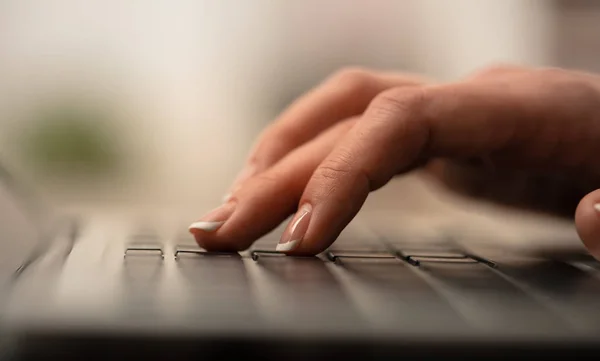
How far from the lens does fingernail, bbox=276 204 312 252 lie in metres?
0.43

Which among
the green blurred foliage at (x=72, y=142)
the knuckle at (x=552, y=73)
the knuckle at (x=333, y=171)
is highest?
the knuckle at (x=552, y=73)

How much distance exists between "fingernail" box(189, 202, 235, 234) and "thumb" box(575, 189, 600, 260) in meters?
0.25

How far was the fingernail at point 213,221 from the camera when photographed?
458mm

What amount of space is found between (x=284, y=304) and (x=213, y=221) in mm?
221

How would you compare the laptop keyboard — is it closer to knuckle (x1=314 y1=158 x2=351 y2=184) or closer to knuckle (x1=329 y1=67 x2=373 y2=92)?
knuckle (x1=314 y1=158 x2=351 y2=184)

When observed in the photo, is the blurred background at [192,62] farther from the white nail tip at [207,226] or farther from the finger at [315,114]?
the white nail tip at [207,226]

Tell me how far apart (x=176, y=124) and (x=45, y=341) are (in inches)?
57.3

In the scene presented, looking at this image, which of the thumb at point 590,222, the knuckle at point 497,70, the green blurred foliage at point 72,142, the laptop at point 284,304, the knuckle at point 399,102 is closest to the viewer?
the laptop at point 284,304

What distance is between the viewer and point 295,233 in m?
0.44

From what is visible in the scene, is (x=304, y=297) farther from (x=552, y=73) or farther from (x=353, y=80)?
(x=353, y=80)

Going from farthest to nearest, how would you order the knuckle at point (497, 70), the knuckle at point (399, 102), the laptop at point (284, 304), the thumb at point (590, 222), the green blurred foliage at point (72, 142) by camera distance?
the green blurred foliage at point (72, 142) < the knuckle at point (497, 70) < the knuckle at point (399, 102) < the thumb at point (590, 222) < the laptop at point (284, 304)

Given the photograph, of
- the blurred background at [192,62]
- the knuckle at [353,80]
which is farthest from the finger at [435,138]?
the blurred background at [192,62]

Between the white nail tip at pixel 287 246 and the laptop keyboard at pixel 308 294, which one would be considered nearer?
the laptop keyboard at pixel 308 294

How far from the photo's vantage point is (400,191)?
173 cm
